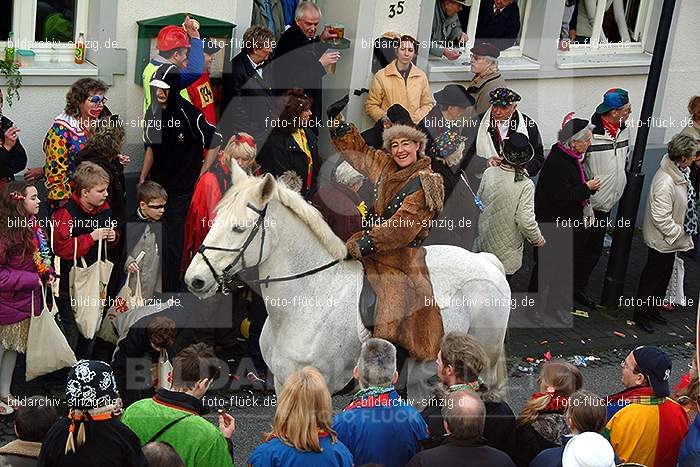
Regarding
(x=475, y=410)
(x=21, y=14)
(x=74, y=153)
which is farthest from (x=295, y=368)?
(x=21, y=14)

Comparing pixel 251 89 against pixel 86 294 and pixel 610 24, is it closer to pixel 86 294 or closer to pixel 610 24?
pixel 86 294

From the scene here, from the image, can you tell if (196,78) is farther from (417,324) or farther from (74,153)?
(417,324)

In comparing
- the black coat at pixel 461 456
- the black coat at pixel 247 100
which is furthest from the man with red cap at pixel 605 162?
the black coat at pixel 461 456

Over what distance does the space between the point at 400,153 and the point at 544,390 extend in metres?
2.22

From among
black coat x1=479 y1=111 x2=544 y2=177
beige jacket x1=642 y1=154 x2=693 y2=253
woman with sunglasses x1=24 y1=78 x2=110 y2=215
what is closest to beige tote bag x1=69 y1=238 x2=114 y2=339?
woman with sunglasses x1=24 y1=78 x2=110 y2=215

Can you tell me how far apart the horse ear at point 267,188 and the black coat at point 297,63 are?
4.18 metres

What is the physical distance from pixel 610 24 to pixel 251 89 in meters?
6.30

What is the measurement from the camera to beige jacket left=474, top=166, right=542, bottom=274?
11.3 meters

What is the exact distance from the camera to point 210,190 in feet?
34.1

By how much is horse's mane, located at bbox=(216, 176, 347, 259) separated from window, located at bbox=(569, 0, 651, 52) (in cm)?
800

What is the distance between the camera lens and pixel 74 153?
10.5 meters

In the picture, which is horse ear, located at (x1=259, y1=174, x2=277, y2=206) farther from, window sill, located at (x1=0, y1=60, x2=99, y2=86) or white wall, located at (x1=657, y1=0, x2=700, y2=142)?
white wall, located at (x1=657, y1=0, x2=700, y2=142)

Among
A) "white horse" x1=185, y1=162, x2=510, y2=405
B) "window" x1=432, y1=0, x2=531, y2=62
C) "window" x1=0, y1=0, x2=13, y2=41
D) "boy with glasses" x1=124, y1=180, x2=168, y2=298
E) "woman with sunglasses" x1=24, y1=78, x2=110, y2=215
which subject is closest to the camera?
"white horse" x1=185, y1=162, x2=510, y2=405

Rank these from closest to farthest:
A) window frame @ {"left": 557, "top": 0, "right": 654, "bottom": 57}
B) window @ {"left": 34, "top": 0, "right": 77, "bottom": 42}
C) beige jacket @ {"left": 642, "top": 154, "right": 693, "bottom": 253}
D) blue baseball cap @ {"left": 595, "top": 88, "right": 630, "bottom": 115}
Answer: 1. window @ {"left": 34, "top": 0, "right": 77, "bottom": 42}
2. beige jacket @ {"left": 642, "top": 154, "right": 693, "bottom": 253}
3. blue baseball cap @ {"left": 595, "top": 88, "right": 630, "bottom": 115}
4. window frame @ {"left": 557, "top": 0, "right": 654, "bottom": 57}
